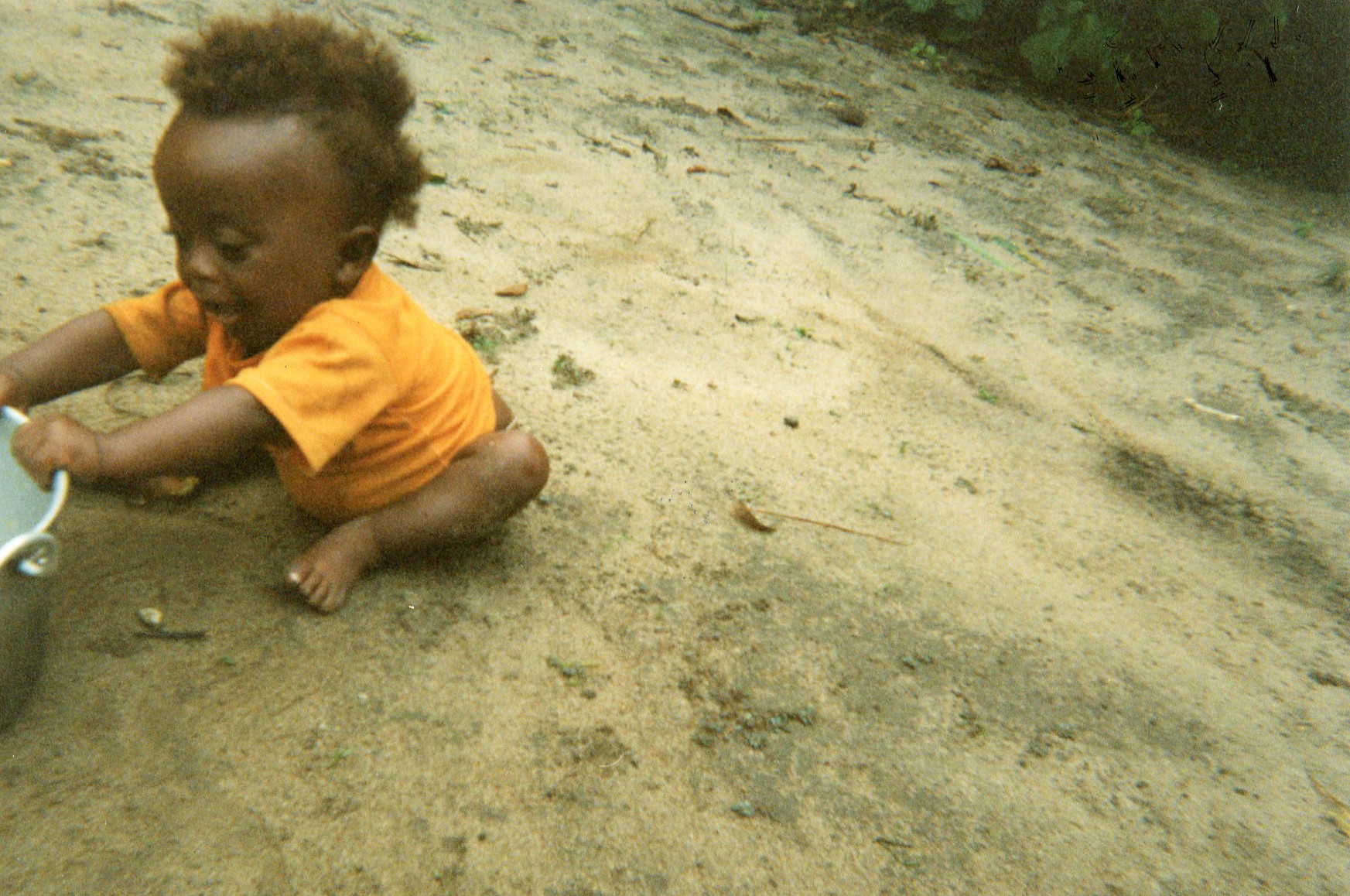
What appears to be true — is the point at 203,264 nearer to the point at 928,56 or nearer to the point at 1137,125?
the point at 928,56

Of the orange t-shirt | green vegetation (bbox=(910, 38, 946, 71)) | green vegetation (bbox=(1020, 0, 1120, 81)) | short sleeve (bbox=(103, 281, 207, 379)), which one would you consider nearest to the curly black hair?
the orange t-shirt

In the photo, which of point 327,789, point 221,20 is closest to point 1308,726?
point 327,789

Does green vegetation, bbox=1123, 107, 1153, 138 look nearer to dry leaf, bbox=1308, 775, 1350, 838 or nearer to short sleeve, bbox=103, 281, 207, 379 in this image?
dry leaf, bbox=1308, 775, 1350, 838

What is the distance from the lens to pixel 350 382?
5.30 ft

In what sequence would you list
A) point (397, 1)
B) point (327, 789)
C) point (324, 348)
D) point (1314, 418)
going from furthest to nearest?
1. point (397, 1)
2. point (1314, 418)
3. point (324, 348)
4. point (327, 789)

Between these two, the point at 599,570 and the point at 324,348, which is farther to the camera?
the point at 599,570

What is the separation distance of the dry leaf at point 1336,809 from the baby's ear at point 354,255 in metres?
2.03

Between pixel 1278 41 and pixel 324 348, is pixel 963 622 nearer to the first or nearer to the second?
pixel 324 348

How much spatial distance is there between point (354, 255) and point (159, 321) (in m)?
0.44

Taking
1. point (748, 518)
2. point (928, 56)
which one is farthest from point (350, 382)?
point (928, 56)

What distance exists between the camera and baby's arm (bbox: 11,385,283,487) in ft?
4.67

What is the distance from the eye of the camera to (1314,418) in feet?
11.0

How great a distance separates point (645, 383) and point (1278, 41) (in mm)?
5146

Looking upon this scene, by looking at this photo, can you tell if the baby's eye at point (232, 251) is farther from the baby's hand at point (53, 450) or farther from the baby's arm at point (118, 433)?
the baby's hand at point (53, 450)
